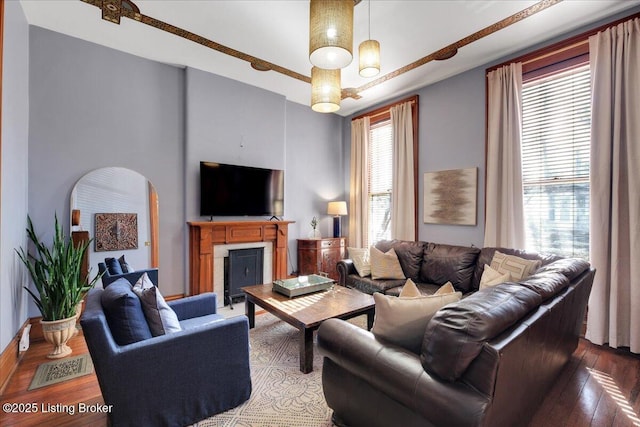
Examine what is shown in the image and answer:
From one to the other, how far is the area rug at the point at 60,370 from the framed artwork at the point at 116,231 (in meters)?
1.28

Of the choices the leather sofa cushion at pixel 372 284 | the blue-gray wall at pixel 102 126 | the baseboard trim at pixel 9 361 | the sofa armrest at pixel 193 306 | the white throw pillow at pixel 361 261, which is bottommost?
the baseboard trim at pixel 9 361

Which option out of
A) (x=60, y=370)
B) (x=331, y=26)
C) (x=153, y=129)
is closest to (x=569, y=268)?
(x=331, y=26)

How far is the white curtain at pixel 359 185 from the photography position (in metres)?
5.35

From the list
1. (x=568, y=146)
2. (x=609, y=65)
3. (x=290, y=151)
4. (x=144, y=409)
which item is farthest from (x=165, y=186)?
(x=609, y=65)

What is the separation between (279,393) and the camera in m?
2.11

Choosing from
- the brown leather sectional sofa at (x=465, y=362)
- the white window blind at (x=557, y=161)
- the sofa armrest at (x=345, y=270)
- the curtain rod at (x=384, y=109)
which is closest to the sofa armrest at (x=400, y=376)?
the brown leather sectional sofa at (x=465, y=362)

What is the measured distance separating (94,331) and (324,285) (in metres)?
2.06

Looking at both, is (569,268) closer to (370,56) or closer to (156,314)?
(370,56)

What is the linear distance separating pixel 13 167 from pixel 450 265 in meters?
4.41

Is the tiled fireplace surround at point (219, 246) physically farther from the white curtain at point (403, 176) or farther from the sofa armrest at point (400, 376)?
the sofa armrest at point (400, 376)

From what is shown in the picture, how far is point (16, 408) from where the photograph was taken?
6.48 ft

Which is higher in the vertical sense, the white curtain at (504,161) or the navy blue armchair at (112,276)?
the white curtain at (504,161)

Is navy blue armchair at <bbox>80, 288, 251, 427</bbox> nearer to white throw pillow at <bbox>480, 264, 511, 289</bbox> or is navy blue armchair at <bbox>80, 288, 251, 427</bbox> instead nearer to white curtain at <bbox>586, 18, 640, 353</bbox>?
white throw pillow at <bbox>480, 264, 511, 289</bbox>

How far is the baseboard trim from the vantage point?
219 cm
